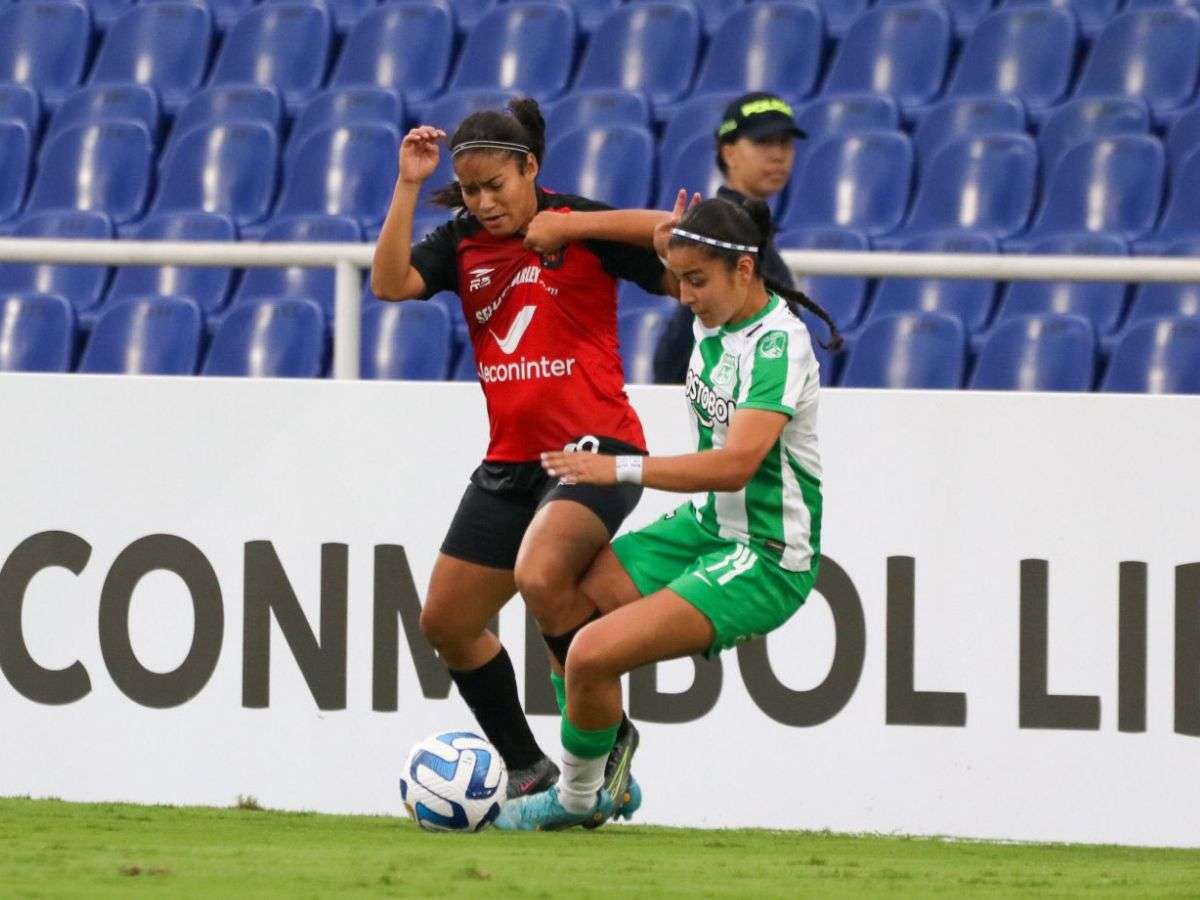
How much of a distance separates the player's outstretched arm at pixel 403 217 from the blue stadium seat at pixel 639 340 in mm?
2618

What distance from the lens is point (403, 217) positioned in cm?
527

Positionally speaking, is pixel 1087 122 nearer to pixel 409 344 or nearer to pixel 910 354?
pixel 910 354

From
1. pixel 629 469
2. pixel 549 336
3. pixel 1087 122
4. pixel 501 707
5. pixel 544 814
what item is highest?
pixel 1087 122

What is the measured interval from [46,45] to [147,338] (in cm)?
301

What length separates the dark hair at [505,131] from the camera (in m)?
5.16

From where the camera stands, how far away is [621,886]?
162 inches

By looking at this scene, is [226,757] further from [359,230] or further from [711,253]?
[359,230]

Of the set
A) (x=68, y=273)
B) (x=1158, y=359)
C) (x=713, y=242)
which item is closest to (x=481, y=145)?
(x=713, y=242)

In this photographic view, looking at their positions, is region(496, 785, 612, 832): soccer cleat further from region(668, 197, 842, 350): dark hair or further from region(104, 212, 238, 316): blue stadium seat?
region(104, 212, 238, 316): blue stadium seat

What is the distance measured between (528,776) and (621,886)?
145 centimetres

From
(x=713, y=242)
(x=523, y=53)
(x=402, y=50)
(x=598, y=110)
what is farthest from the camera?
(x=402, y=50)

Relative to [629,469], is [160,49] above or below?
above

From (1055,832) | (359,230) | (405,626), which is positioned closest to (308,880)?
(405,626)

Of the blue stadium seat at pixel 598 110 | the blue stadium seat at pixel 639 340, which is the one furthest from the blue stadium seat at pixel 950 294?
the blue stadium seat at pixel 598 110
